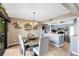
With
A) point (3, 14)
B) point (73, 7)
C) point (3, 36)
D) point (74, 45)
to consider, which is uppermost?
point (73, 7)

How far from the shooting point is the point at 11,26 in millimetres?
1578

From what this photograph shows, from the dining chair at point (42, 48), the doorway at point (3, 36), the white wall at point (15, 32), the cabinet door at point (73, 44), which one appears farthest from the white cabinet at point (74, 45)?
the doorway at point (3, 36)

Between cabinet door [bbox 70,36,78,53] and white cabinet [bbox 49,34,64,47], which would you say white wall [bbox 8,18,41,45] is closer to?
white cabinet [bbox 49,34,64,47]

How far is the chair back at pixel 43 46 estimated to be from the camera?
1.64 meters

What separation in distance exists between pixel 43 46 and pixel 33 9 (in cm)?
76

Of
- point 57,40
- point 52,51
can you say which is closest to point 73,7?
point 57,40

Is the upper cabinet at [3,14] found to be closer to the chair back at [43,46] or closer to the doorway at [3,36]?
the doorway at [3,36]

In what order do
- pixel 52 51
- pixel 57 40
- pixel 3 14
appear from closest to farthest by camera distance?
pixel 3 14 → pixel 52 51 → pixel 57 40

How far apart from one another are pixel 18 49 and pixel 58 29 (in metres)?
0.86

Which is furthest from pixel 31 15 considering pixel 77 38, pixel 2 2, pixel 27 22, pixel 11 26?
pixel 77 38

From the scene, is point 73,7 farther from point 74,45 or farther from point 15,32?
point 15,32

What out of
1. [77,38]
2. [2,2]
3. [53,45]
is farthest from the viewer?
[53,45]

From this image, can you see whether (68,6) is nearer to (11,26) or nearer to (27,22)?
(27,22)

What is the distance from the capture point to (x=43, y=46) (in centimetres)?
171
